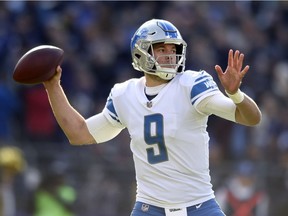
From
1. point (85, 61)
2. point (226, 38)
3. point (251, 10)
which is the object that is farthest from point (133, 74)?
point (251, 10)

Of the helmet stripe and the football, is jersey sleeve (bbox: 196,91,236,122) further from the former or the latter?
the football

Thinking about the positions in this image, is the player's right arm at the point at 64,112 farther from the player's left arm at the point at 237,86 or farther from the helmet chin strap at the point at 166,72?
the player's left arm at the point at 237,86

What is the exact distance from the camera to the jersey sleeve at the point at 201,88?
5.69 meters

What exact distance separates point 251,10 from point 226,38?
2.98 ft

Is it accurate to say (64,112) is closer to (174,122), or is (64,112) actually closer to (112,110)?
(112,110)

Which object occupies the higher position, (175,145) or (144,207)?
(175,145)

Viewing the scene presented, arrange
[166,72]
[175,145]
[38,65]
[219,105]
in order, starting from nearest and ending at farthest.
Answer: [219,105]
[175,145]
[166,72]
[38,65]

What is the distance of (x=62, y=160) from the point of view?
11047mm

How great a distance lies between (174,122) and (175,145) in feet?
0.42

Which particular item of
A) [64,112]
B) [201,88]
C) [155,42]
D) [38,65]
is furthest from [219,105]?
[38,65]

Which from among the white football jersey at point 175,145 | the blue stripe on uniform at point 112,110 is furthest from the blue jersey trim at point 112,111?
the white football jersey at point 175,145

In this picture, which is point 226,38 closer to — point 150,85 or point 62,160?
point 62,160

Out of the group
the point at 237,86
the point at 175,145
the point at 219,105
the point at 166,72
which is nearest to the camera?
the point at 237,86

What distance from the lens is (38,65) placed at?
242 inches
